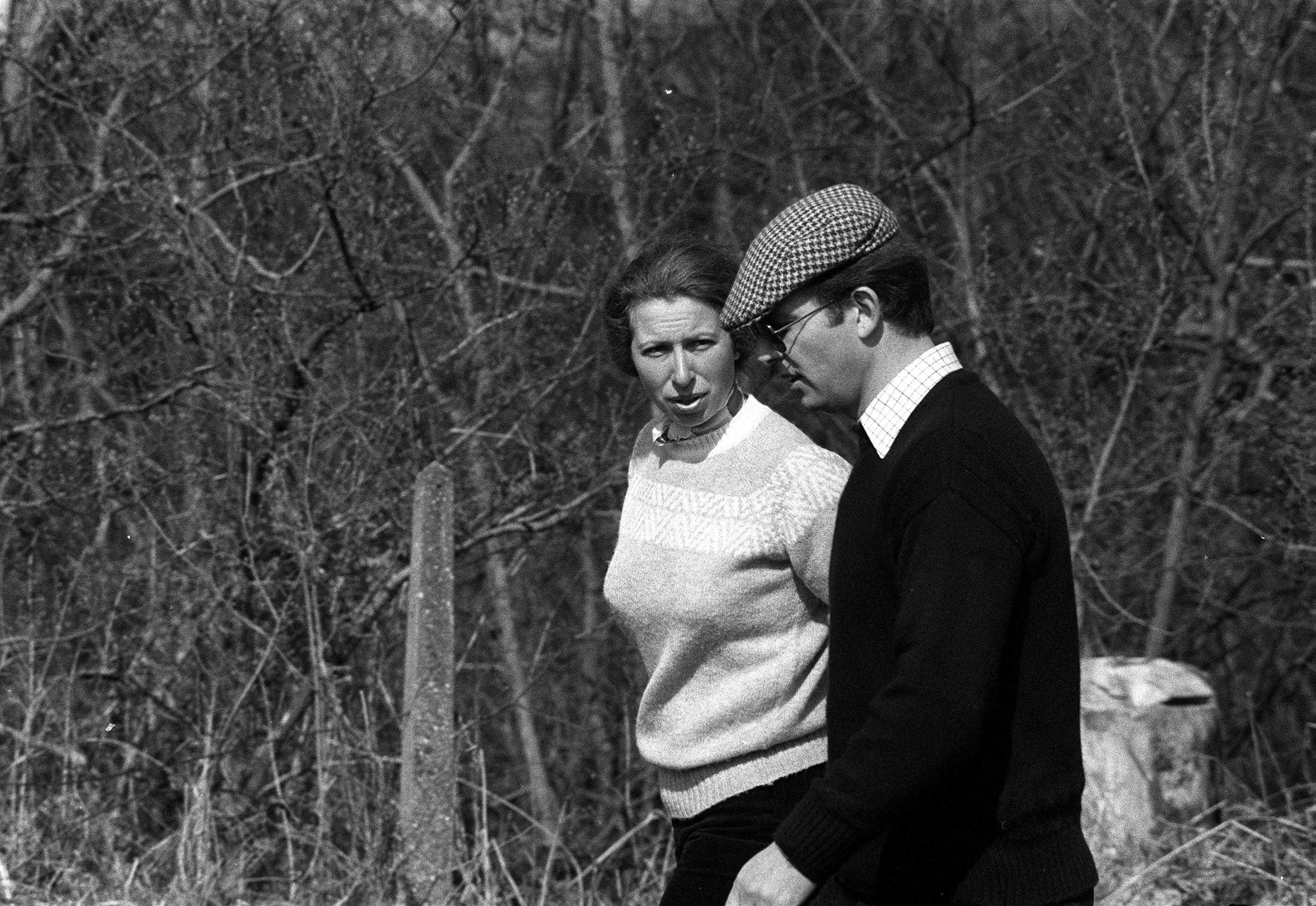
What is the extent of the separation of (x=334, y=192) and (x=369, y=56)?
541 millimetres

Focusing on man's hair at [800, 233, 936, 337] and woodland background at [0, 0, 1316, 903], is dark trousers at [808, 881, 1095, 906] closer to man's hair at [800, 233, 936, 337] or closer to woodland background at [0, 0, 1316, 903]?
man's hair at [800, 233, 936, 337]

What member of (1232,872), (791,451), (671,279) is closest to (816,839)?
(791,451)

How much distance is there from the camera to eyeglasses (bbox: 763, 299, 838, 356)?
2.01 metres

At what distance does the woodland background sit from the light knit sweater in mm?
1490

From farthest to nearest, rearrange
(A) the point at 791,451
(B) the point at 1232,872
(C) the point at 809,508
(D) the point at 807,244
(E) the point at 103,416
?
(E) the point at 103,416 → (B) the point at 1232,872 → (A) the point at 791,451 → (C) the point at 809,508 → (D) the point at 807,244

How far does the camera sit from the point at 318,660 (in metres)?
4.56

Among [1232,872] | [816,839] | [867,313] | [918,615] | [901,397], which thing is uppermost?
[867,313]

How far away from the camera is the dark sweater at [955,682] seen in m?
1.79

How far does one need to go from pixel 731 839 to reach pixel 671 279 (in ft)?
3.03

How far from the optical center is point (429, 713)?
12.5ft

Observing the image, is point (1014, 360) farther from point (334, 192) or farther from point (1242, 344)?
point (334, 192)

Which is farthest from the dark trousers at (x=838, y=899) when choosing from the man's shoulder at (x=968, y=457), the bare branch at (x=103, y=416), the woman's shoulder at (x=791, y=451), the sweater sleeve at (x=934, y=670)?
the bare branch at (x=103, y=416)

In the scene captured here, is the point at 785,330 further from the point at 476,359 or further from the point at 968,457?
the point at 476,359

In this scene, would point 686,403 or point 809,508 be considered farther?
point 686,403
